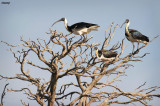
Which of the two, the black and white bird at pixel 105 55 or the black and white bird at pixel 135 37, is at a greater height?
the black and white bird at pixel 135 37

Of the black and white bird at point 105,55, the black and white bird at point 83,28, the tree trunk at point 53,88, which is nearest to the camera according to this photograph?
the tree trunk at point 53,88

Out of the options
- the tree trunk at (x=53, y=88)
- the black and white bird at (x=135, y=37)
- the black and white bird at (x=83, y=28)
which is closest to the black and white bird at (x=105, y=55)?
the black and white bird at (x=135, y=37)

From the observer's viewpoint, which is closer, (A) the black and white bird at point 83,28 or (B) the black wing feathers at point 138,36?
(A) the black and white bird at point 83,28

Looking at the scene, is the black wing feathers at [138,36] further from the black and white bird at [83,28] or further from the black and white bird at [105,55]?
the black and white bird at [83,28]

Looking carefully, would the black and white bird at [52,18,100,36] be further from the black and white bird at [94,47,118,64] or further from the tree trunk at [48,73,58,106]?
the tree trunk at [48,73,58,106]

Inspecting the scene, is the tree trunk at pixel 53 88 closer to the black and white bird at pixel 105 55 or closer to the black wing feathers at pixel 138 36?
the black and white bird at pixel 105 55

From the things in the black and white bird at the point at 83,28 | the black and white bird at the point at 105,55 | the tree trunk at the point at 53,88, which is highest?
the black and white bird at the point at 83,28

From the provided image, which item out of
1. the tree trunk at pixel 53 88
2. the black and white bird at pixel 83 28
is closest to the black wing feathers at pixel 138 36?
the black and white bird at pixel 83 28

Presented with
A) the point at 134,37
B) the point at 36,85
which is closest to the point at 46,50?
the point at 36,85

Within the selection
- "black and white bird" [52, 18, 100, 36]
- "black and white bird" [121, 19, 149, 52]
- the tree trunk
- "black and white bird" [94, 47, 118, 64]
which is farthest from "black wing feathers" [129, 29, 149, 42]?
the tree trunk

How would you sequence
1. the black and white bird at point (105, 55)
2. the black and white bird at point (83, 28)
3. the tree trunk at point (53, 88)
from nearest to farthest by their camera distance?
the tree trunk at point (53, 88), the black and white bird at point (83, 28), the black and white bird at point (105, 55)

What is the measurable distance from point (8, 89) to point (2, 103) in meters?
0.59

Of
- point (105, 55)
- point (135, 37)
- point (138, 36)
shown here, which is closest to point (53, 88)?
point (105, 55)

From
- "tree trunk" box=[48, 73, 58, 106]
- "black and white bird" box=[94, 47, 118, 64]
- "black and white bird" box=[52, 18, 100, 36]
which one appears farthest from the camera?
"black and white bird" box=[94, 47, 118, 64]
